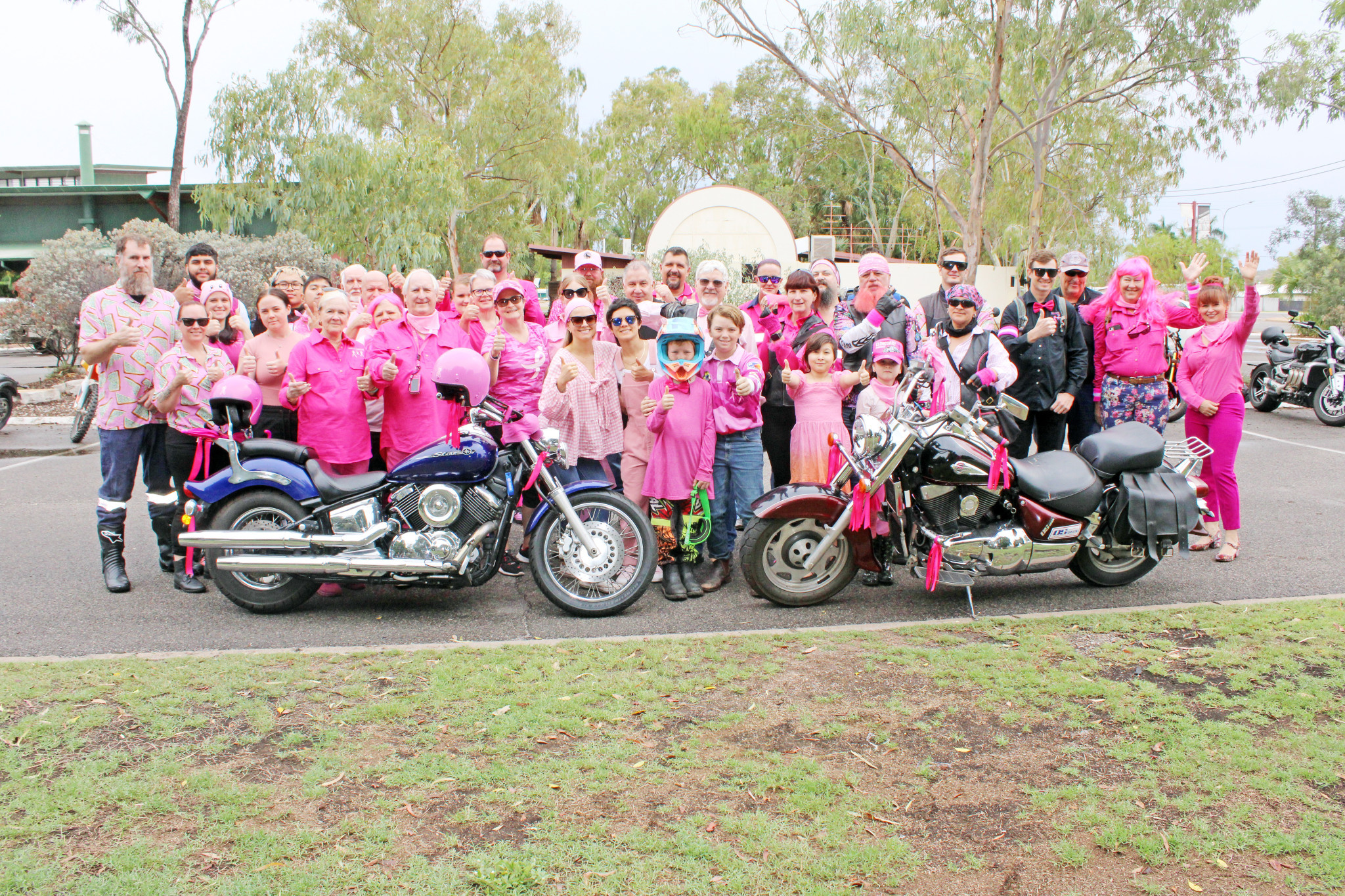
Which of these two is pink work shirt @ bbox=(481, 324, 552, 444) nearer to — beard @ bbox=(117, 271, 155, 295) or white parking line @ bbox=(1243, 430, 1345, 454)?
beard @ bbox=(117, 271, 155, 295)

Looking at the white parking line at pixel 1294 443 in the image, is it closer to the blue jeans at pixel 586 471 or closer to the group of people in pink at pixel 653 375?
the group of people in pink at pixel 653 375

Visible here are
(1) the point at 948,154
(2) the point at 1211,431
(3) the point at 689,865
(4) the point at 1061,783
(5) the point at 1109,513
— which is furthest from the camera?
(1) the point at 948,154

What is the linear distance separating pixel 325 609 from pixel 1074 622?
13.4 feet

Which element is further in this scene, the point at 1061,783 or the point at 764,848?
the point at 1061,783

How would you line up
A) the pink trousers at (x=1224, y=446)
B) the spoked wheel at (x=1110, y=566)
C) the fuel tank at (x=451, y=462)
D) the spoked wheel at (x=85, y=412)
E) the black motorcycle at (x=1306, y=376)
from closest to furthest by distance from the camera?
the fuel tank at (x=451, y=462), the spoked wheel at (x=1110, y=566), the pink trousers at (x=1224, y=446), the spoked wheel at (x=85, y=412), the black motorcycle at (x=1306, y=376)

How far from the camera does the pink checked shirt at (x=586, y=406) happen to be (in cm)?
603

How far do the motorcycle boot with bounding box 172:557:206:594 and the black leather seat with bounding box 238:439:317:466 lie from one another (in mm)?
969

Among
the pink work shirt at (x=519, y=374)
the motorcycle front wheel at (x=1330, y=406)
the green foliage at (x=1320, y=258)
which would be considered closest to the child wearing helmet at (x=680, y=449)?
the pink work shirt at (x=519, y=374)

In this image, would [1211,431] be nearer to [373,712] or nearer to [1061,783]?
[1061,783]

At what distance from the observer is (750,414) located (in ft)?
19.8

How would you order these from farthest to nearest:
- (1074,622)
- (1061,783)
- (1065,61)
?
(1065,61), (1074,622), (1061,783)

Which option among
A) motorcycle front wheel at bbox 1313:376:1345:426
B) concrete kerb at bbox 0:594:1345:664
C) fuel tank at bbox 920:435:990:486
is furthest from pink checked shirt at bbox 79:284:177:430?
motorcycle front wheel at bbox 1313:376:1345:426

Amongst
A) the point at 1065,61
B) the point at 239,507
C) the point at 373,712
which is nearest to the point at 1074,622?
the point at 373,712

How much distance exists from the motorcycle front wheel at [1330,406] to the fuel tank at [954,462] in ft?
35.2
